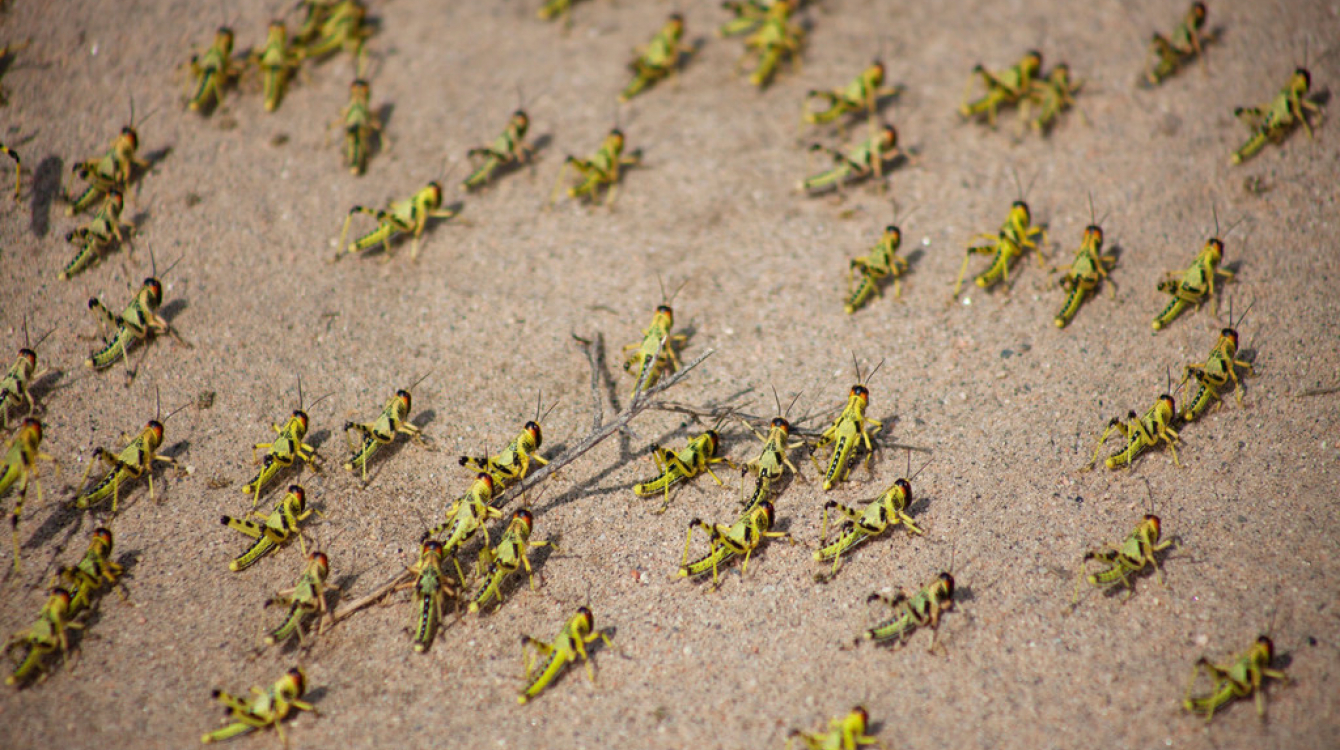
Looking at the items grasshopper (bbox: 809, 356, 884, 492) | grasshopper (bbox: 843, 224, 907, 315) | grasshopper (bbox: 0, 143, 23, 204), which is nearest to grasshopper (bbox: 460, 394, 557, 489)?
grasshopper (bbox: 809, 356, 884, 492)

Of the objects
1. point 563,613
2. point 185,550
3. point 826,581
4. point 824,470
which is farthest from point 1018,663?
point 185,550

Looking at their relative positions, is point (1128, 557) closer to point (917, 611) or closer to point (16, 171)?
point (917, 611)

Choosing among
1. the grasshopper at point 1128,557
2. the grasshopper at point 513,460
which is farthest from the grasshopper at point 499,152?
the grasshopper at point 1128,557

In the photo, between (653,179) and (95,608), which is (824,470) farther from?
(95,608)

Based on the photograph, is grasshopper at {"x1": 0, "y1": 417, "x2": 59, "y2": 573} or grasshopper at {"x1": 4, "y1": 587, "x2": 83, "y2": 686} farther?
grasshopper at {"x1": 0, "y1": 417, "x2": 59, "y2": 573}

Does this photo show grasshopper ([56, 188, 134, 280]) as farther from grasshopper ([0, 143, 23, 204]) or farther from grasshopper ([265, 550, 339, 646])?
grasshopper ([265, 550, 339, 646])

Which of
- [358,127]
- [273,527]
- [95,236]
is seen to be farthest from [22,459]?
[358,127]
